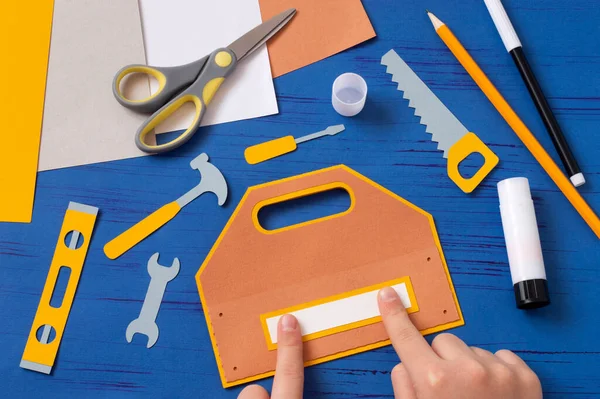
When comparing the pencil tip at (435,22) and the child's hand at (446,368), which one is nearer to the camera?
the child's hand at (446,368)

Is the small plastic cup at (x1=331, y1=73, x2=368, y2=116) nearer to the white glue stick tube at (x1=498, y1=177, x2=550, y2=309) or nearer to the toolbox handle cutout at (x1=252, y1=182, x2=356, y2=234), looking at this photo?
the toolbox handle cutout at (x1=252, y1=182, x2=356, y2=234)

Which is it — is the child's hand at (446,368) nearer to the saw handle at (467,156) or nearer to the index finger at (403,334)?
the index finger at (403,334)

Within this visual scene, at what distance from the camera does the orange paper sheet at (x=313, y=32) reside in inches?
27.4

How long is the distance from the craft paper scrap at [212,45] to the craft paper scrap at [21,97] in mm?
134

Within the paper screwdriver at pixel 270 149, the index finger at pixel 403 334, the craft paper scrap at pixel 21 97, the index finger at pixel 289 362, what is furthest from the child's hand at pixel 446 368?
the craft paper scrap at pixel 21 97

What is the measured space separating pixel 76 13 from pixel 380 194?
1.48 ft

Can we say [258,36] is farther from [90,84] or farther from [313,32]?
[90,84]

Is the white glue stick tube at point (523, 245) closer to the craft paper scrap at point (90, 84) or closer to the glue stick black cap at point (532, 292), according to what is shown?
the glue stick black cap at point (532, 292)

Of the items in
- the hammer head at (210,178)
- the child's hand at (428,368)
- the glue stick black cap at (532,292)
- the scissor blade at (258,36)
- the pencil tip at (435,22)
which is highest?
the pencil tip at (435,22)

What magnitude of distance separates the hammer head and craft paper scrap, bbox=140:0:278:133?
0.15 feet

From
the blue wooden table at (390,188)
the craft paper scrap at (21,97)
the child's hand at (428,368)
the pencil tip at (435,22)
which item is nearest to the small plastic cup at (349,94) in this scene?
the blue wooden table at (390,188)

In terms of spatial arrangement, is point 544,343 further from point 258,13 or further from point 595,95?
point 258,13

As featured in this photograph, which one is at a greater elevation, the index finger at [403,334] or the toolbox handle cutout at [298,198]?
the toolbox handle cutout at [298,198]

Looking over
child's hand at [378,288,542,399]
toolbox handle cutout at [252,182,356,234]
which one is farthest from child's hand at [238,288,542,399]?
toolbox handle cutout at [252,182,356,234]
